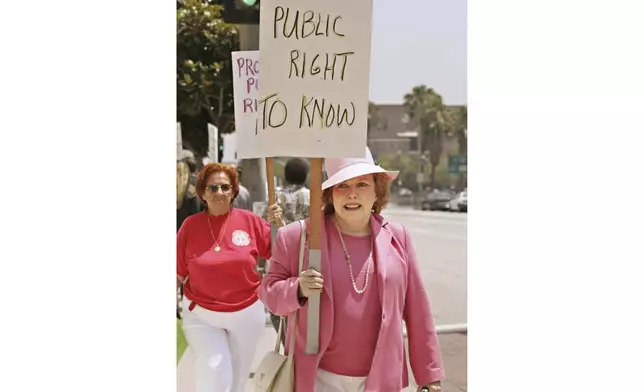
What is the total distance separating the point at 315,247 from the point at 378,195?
473 mm

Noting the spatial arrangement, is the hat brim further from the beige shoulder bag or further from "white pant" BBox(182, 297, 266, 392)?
"white pant" BBox(182, 297, 266, 392)

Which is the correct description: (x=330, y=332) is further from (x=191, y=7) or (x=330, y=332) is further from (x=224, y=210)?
(x=191, y=7)

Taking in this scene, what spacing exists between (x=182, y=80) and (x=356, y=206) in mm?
7975

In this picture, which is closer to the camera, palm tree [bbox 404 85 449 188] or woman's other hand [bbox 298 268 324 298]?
woman's other hand [bbox 298 268 324 298]

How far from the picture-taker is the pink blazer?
3.08 metres

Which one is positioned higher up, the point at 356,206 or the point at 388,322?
the point at 356,206

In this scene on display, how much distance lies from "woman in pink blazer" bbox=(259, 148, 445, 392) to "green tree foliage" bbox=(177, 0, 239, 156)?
6.58m

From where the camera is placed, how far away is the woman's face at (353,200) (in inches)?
126

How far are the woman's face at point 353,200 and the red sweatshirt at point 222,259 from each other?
4.95 feet

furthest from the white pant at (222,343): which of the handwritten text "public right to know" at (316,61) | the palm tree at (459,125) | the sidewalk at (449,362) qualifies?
the palm tree at (459,125)

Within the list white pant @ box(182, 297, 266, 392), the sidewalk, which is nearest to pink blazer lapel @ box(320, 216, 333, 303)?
white pant @ box(182, 297, 266, 392)

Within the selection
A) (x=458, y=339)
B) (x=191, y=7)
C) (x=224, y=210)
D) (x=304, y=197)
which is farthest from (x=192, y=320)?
(x=191, y=7)

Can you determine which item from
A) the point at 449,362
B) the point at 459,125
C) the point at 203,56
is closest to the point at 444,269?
the point at 203,56

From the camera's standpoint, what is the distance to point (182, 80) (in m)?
10.7
